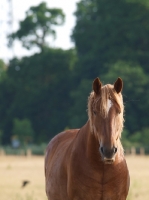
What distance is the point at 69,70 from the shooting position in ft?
233

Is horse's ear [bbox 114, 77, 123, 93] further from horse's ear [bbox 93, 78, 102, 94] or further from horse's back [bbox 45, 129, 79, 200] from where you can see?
horse's back [bbox 45, 129, 79, 200]

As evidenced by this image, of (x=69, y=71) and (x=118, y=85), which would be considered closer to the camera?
(x=118, y=85)

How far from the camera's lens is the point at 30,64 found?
71.8 metres

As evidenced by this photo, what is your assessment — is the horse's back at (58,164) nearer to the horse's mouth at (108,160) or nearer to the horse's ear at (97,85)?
the horse's ear at (97,85)

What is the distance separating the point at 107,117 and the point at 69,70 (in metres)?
63.3

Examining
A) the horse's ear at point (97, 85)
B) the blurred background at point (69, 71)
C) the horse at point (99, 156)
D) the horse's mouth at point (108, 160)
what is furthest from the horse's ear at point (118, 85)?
the blurred background at point (69, 71)

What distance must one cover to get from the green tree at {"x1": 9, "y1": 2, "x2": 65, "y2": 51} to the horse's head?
67.4 metres

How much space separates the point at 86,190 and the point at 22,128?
5693 centimetres

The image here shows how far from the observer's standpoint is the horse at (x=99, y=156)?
777cm

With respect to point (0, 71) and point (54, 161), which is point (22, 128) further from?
point (54, 161)

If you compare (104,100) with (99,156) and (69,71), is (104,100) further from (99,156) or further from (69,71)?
(69,71)

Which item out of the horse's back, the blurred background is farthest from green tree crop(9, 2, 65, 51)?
the horse's back

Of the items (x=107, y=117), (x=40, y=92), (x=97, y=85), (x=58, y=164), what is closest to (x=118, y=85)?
(x=97, y=85)

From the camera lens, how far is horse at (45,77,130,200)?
25.5 feet
